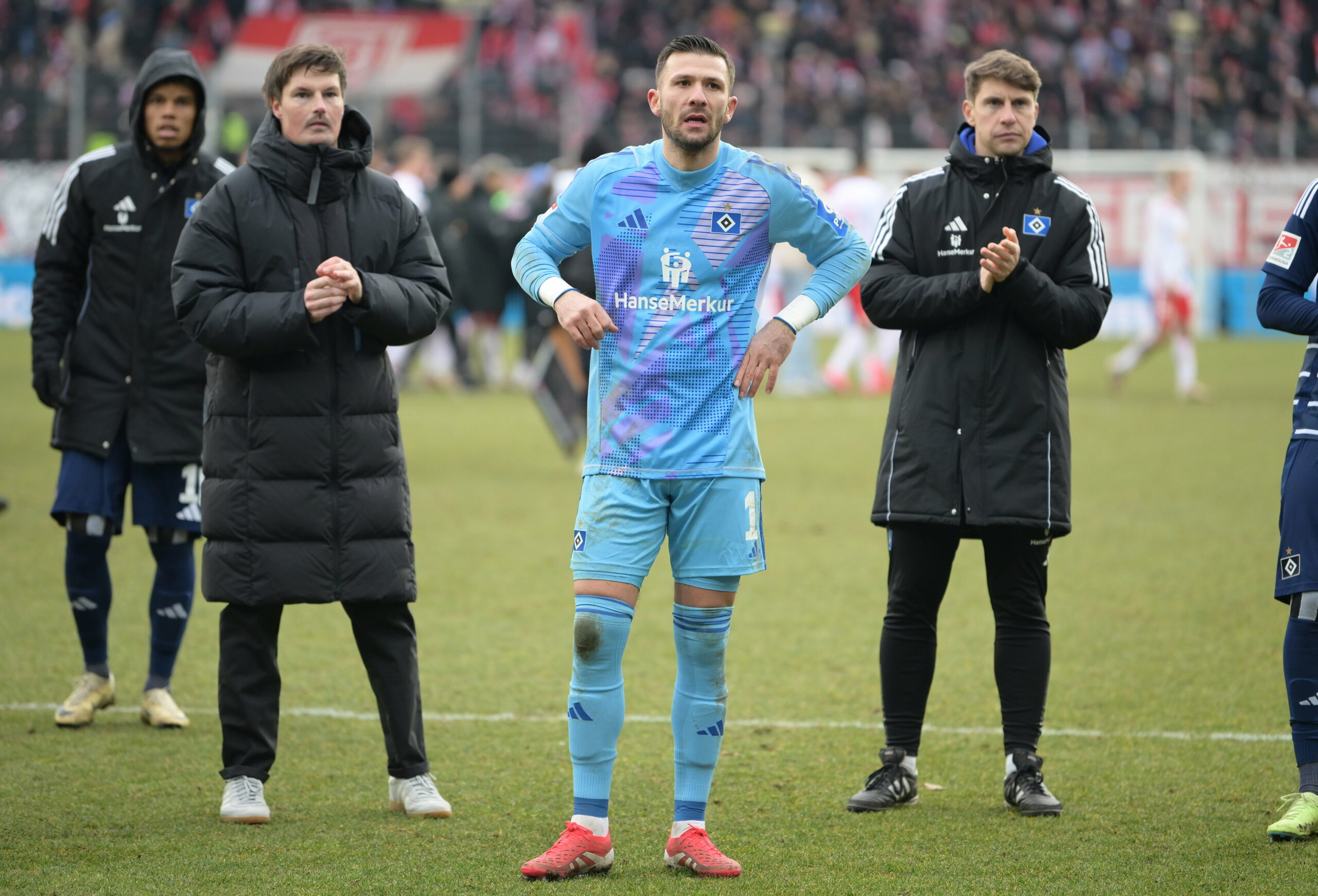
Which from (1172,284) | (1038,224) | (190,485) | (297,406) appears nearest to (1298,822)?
(1038,224)

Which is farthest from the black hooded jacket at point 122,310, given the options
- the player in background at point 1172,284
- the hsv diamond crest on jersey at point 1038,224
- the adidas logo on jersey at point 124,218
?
the player in background at point 1172,284

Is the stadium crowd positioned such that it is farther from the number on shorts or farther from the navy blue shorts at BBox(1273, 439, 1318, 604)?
the navy blue shorts at BBox(1273, 439, 1318, 604)

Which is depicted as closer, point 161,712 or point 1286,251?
point 1286,251

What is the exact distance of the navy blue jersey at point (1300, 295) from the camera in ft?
14.5

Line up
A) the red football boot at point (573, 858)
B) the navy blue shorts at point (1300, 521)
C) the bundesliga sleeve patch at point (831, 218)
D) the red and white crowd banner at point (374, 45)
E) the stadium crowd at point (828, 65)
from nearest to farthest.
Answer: the red football boot at point (573, 858) < the bundesliga sleeve patch at point (831, 218) < the navy blue shorts at point (1300, 521) < the stadium crowd at point (828, 65) < the red and white crowd banner at point (374, 45)

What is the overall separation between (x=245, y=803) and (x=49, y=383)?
71.4 inches

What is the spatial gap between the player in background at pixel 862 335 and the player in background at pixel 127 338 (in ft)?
35.0

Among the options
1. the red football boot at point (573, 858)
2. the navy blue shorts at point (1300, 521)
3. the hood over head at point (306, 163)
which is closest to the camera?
the red football boot at point (573, 858)

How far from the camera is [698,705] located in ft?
13.6

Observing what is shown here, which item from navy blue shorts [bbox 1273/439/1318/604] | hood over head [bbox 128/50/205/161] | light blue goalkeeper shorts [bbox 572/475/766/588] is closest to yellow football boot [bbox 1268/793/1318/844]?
navy blue shorts [bbox 1273/439/1318/604]

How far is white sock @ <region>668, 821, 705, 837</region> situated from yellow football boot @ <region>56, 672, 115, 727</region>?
8.12 feet

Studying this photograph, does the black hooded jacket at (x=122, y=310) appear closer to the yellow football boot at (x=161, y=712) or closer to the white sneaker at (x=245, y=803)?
the yellow football boot at (x=161, y=712)

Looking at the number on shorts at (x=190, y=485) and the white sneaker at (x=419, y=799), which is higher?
the number on shorts at (x=190, y=485)

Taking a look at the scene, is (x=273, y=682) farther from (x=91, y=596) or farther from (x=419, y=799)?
(x=91, y=596)
